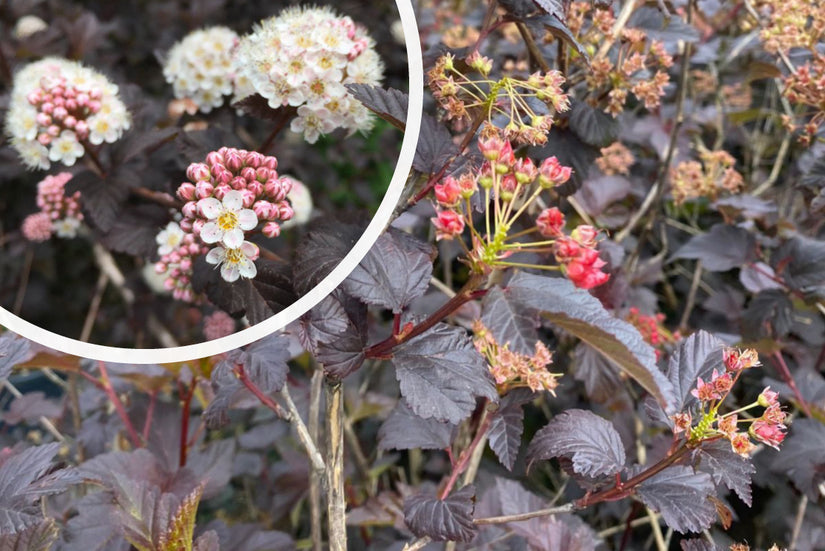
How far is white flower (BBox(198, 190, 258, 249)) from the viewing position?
1.75 ft

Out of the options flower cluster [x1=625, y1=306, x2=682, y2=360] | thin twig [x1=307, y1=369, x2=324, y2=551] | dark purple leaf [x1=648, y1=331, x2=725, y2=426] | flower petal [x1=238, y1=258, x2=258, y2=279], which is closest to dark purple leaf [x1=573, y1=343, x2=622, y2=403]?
flower cluster [x1=625, y1=306, x2=682, y2=360]

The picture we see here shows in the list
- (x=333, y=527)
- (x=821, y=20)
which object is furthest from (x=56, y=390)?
(x=821, y=20)

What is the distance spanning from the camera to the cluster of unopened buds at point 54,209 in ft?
3.26

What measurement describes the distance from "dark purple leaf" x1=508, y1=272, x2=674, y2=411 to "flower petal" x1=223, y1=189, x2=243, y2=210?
21 centimetres

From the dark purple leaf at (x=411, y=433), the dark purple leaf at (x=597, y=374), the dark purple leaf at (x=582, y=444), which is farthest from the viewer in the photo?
the dark purple leaf at (x=597, y=374)

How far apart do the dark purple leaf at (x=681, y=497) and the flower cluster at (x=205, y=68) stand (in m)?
0.67

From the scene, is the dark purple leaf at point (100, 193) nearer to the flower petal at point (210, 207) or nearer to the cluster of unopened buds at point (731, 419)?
the flower petal at point (210, 207)

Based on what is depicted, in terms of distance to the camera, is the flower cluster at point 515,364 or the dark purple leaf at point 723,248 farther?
the dark purple leaf at point 723,248

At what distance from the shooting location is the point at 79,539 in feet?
2.35

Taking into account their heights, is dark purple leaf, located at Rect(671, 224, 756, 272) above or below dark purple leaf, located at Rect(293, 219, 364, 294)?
below

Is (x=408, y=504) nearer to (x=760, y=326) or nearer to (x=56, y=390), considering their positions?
(x=760, y=326)

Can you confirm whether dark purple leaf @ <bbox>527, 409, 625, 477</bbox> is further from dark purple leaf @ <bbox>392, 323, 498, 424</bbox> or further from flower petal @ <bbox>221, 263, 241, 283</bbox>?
flower petal @ <bbox>221, 263, 241, 283</bbox>

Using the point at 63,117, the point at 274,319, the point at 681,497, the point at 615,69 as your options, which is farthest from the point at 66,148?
the point at 681,497

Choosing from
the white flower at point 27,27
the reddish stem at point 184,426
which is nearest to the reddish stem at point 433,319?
the reddish stem at point 184,426
